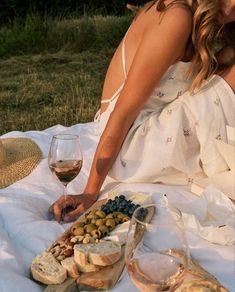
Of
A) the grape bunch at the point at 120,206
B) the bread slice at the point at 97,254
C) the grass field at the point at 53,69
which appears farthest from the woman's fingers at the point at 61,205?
the grass field at the point at 53,69

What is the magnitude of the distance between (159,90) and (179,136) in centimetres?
20

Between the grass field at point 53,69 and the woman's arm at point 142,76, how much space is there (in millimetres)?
2156

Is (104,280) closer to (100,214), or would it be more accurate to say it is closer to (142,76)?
(100,214)

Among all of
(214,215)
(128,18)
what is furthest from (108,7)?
(214,215)

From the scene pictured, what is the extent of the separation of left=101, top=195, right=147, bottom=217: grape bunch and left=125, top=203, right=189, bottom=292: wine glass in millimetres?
595

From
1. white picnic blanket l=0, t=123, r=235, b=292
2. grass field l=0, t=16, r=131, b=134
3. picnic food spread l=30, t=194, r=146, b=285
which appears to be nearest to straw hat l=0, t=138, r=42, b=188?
white picnic blanket l=0, t=123, r=235, b=292

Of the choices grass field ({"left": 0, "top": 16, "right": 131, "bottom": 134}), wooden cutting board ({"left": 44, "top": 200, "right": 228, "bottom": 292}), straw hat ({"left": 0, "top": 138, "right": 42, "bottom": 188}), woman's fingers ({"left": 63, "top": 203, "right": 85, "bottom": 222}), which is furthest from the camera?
grass field ({"left": 0, "top": 16, "right": 131, "bottom": 134})

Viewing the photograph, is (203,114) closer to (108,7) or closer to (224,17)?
(224,17)

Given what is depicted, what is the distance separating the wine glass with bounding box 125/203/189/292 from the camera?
1124 millimetres

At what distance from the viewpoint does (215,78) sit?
2.19 m

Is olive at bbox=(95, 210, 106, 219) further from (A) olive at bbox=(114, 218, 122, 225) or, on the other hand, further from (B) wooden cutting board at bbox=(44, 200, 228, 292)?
(B) wooden cutting board at bbox=(44, 200, 228, 292)

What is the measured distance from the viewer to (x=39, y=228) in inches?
71.4

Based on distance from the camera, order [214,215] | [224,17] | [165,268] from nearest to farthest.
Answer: [165,268] → [214,215] → [224,17]

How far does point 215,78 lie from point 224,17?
0.23m
